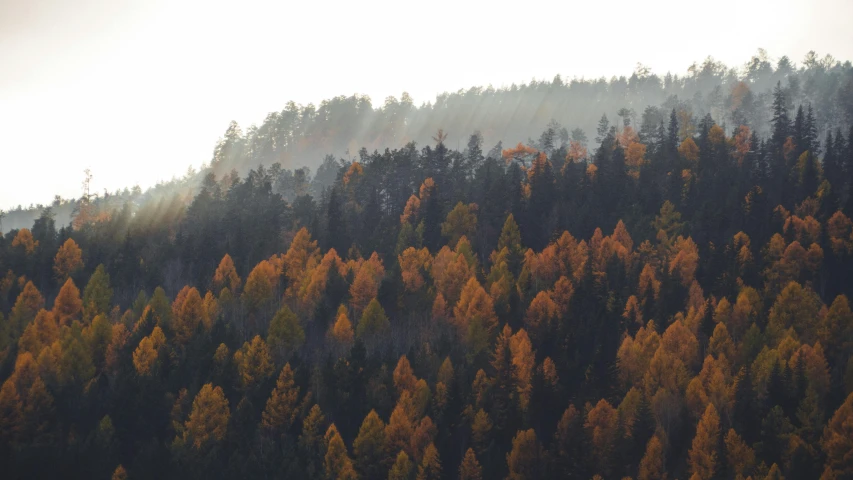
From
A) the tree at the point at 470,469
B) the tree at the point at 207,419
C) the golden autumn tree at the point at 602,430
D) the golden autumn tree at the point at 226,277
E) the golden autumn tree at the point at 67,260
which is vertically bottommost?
the tree at the point at 470,469

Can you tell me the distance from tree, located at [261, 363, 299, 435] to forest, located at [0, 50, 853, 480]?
0.25m

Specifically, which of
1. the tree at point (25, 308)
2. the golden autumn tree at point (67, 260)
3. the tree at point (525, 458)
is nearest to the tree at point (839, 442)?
the tree at point (525, 458)

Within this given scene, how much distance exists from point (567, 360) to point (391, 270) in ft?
103

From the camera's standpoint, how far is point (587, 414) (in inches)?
3452

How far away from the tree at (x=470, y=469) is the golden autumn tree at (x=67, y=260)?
7175 centimetres

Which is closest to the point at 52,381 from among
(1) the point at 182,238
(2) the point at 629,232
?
(1) the point at 182,238

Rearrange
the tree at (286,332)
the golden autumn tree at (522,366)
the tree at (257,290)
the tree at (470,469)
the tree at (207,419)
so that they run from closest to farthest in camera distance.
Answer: the tree at (470,469), the tree at (207,419), the golden autumn tree at (522,366), the tree at (286,332), the tree at (257,290)

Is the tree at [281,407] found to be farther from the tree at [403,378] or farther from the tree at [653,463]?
the tree at [653,463]

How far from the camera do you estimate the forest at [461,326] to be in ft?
277

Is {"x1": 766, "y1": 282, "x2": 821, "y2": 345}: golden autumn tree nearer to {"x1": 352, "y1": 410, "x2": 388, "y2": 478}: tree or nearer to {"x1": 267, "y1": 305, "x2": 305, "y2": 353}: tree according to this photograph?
{"x1": 352, "y1": 410, "x2": 388, "y2": 478}: tree

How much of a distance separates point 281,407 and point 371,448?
11513 millimetres

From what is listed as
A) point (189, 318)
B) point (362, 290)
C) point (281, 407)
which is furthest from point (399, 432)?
point (189, 318)

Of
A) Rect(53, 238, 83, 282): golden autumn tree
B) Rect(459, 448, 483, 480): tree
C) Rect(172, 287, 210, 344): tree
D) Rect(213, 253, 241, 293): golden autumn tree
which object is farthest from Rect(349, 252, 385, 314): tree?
Rect(53, 238, 83, 282): golden autumn tree

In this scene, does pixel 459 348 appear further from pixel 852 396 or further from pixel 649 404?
pixel 852 396
